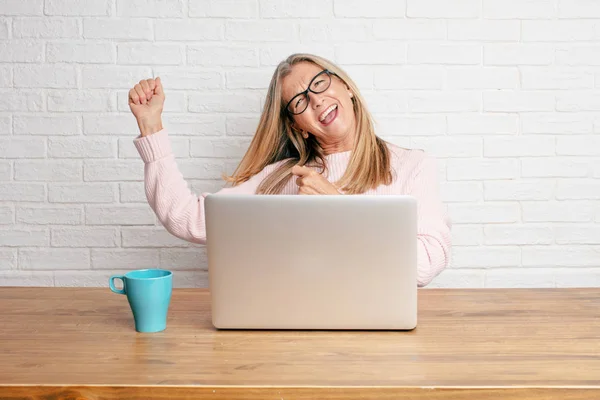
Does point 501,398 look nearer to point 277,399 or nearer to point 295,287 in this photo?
point 277,399

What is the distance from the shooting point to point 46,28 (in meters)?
2.43

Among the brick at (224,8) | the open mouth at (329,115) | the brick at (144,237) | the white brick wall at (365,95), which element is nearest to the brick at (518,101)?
the white brick wall at (365,95)

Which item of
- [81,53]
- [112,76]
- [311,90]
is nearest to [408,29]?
[311,90]

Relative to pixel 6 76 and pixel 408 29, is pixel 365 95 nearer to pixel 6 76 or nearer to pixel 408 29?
pixel 408 29

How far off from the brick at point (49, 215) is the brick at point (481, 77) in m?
1.45

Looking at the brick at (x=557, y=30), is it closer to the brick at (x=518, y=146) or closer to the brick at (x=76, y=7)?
the brick at (x=518, y=146)

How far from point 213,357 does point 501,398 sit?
0.45 metres

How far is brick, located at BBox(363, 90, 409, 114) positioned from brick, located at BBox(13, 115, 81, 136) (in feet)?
3.55

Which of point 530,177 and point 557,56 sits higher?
point 557,56

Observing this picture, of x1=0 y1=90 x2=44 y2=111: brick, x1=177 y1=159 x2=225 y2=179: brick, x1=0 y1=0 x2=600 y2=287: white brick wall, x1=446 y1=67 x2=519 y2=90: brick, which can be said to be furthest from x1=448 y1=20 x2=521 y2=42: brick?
x1=0 y1=90 x2=44 y2=111: brick

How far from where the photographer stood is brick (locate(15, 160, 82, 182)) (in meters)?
2.47

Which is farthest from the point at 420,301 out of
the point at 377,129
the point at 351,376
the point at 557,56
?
the point at 557,56

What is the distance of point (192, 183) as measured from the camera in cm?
245

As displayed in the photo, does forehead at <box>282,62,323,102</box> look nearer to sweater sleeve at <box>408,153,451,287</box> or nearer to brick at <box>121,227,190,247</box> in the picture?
sweater sleeve at <box>408,153,451,287</box>
